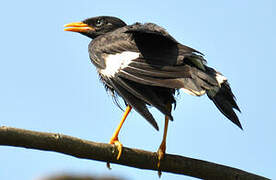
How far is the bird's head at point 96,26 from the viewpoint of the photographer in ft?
29.5

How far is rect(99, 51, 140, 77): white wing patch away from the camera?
6.70 m

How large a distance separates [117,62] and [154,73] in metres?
0.85

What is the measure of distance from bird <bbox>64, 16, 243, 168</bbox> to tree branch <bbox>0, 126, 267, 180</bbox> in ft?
0.44

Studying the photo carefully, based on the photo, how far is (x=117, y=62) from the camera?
6918 millimetres

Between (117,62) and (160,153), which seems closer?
(160,153)

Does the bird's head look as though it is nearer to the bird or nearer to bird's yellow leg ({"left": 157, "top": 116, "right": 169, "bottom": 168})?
the bird

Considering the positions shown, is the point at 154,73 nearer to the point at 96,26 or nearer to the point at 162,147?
the point at 162,147

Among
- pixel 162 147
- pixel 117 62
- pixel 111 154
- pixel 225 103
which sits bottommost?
pixel 162 147

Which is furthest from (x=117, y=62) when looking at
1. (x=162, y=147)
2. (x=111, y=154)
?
(x=111, y=154)

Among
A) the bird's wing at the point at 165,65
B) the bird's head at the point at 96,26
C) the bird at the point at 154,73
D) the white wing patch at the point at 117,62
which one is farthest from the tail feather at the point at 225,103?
the bird's head at the point at 96,26

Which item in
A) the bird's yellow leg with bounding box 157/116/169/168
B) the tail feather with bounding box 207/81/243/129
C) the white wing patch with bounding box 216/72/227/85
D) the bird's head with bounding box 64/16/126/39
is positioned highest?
the bird's head with bounding box 64/16/126/39

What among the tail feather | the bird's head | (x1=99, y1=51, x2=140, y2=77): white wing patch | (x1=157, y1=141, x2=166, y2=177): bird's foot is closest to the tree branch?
(x1=157, y1=141, x2=166, y2=177): bird's foot

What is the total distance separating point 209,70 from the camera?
22.1ft

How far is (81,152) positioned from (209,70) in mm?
2478
